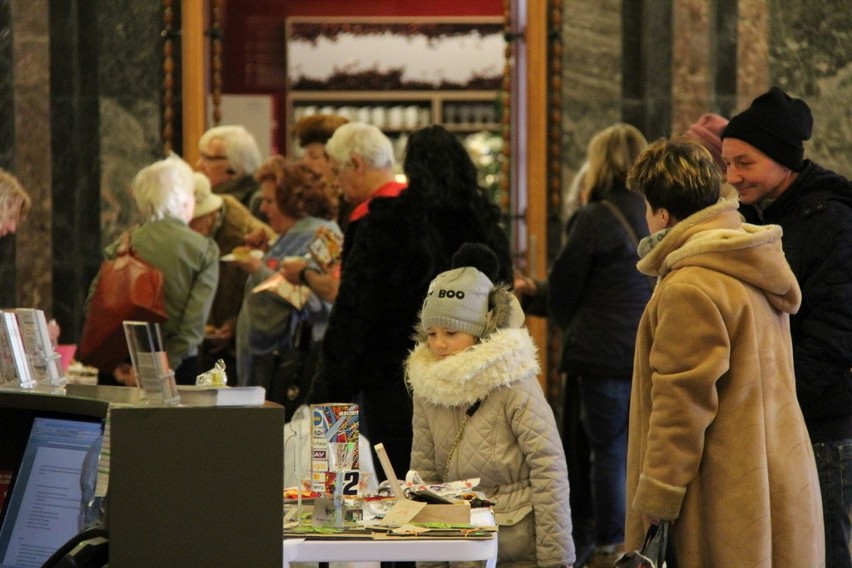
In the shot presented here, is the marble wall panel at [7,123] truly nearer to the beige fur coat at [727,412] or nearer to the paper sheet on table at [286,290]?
the paper sheet on table at [286,290]

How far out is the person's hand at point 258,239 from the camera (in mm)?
7230

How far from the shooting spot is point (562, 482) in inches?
161

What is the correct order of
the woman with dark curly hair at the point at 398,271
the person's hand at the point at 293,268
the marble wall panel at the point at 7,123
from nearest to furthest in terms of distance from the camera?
the woman with dark curly hair at the point at 398,271, the person's hand at the point at 293,268, the marble wall panel at the point at 7,123

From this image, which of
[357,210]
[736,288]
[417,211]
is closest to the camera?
[736,288]

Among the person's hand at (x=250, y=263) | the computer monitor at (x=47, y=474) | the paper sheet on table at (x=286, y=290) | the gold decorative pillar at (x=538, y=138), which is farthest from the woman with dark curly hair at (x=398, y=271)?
the gold decorative pillar at (x=538, y=138)

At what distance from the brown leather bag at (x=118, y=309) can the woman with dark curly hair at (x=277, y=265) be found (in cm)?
42

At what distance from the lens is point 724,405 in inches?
146

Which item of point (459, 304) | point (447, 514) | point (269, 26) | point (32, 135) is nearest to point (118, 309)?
point (32, 135)

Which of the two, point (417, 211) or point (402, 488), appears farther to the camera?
point (417, 211)

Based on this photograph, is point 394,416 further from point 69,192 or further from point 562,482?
point 69,192

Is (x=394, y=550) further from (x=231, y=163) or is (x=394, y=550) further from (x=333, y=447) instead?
(x=231, y=163)

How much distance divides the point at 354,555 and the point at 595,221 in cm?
296

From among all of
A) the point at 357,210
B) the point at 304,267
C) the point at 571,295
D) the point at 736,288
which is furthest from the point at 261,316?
the point at 736,288

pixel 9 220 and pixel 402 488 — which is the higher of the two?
pixel 9 220
